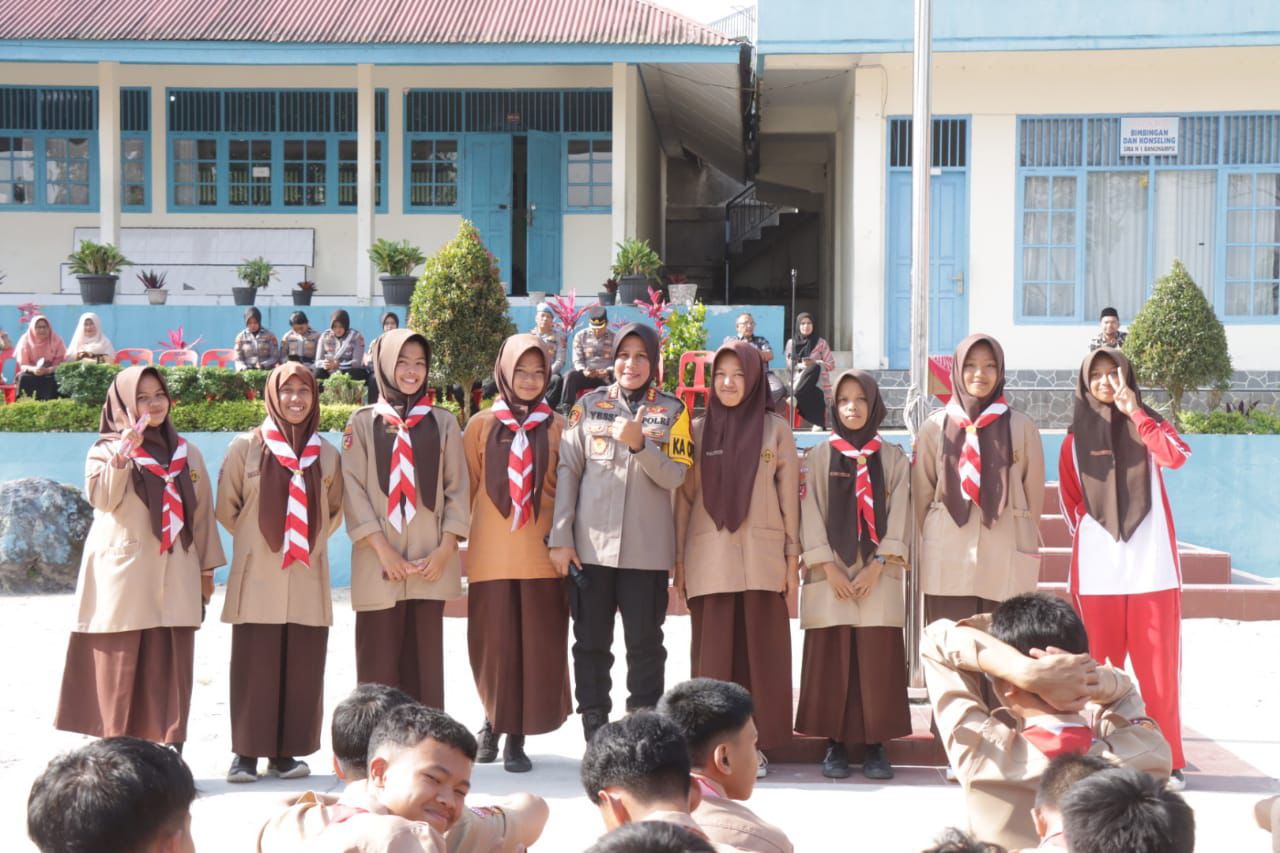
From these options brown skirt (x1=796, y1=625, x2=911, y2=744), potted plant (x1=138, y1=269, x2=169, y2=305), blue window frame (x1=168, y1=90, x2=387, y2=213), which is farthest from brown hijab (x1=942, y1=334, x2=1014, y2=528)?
blue window frame (x1=168, y1=90, x2=387, y2=213)

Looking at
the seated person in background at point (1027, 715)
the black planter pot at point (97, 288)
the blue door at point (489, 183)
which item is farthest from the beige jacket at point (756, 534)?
the blue door at point (489, 183)

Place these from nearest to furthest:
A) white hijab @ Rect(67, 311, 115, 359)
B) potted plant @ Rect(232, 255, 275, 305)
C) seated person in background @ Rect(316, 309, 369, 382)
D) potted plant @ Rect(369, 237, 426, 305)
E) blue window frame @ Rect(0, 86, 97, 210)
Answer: seated person in background @ Rect(316, 309, 369, 382), white hijab @ Rect(67, 311, 115, 359), potted plant @ Rect(369, 237, 426, 305), potted plant @ Rect(232, 255, 275, 305), blue window frame @ Rect(0, 86, 97, 210)

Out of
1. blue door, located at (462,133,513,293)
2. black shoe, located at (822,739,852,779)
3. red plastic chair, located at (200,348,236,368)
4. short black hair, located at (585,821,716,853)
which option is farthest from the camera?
blue door, located at (462,133,513,293)

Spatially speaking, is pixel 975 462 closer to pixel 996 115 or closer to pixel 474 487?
pixel 474 487

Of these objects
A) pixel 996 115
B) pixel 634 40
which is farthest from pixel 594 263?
pixel 996 115

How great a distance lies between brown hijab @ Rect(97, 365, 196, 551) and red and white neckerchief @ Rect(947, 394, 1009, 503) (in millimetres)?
2986

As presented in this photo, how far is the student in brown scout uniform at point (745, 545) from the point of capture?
5.47m

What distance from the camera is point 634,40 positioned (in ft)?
46.8

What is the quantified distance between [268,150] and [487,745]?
40.8ft

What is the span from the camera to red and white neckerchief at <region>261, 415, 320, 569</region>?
5355mm

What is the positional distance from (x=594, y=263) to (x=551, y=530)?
441 inches

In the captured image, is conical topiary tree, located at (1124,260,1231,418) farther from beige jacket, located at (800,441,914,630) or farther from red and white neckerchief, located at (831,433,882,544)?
red and white neckerchief, located at (831,433,882,544)

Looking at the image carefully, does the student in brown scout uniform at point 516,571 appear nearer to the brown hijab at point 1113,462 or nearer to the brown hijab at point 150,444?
the brown hijab at point 150,444

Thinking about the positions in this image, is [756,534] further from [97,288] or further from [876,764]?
[97,288]
